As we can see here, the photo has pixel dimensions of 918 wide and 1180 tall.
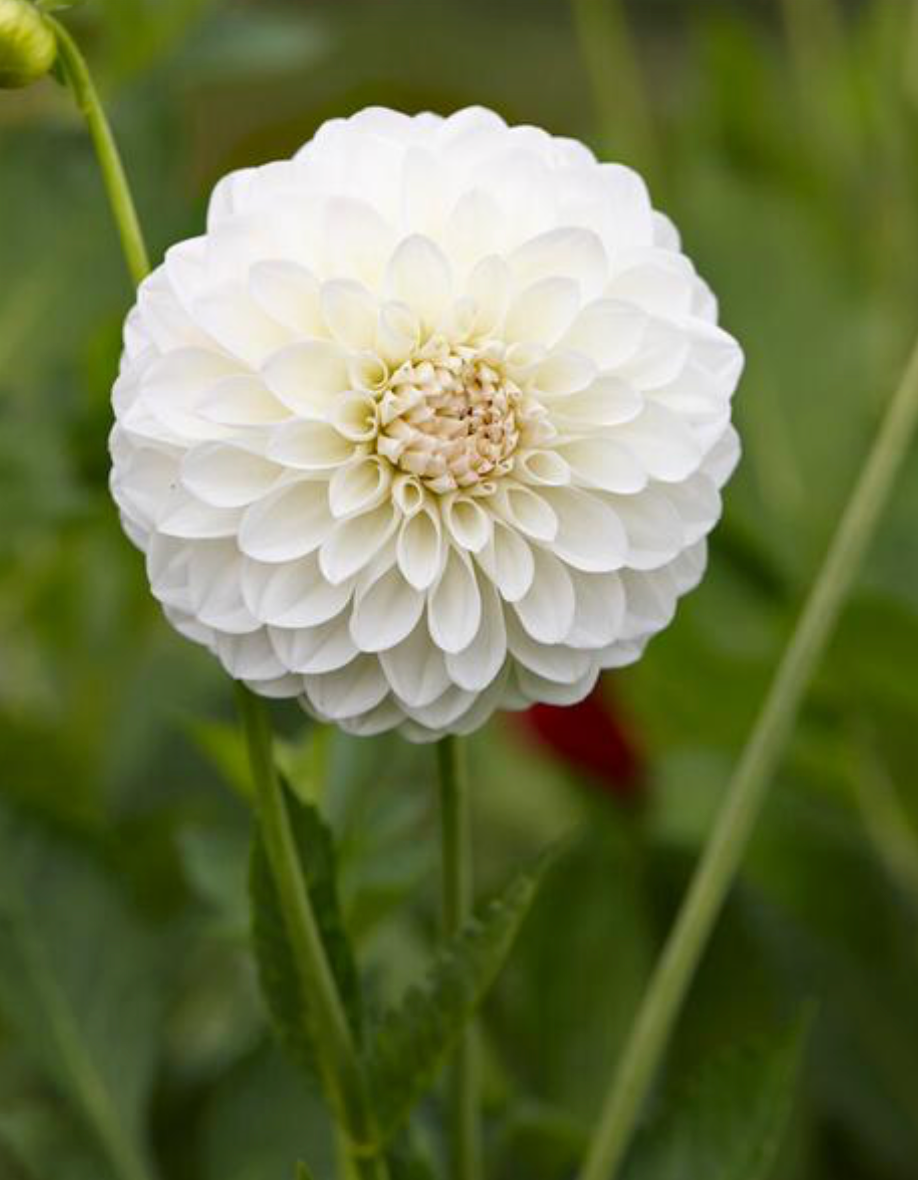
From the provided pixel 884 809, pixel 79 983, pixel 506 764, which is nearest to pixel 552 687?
pixel 79 983

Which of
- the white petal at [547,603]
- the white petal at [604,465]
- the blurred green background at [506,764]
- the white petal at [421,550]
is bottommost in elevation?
the blurred green background at [506,764]

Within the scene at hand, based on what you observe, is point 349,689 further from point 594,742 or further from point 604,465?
point 594,742

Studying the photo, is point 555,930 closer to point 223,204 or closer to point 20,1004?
point 20,1004

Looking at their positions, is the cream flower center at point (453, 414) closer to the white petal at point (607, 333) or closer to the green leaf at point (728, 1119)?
the white petal at point (607, 333)

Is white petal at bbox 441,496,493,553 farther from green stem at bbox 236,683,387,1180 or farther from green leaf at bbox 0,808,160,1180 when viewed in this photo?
green leaf at bbox 0,808,160,1180

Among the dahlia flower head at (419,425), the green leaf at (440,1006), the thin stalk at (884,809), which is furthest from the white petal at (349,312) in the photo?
the thin stalk at (884,809)

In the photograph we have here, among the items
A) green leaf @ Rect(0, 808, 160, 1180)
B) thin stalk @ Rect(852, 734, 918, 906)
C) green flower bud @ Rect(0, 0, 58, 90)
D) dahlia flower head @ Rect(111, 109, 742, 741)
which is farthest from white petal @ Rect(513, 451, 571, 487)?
thin stalk @ Rect(852, 734, 918, 906)
